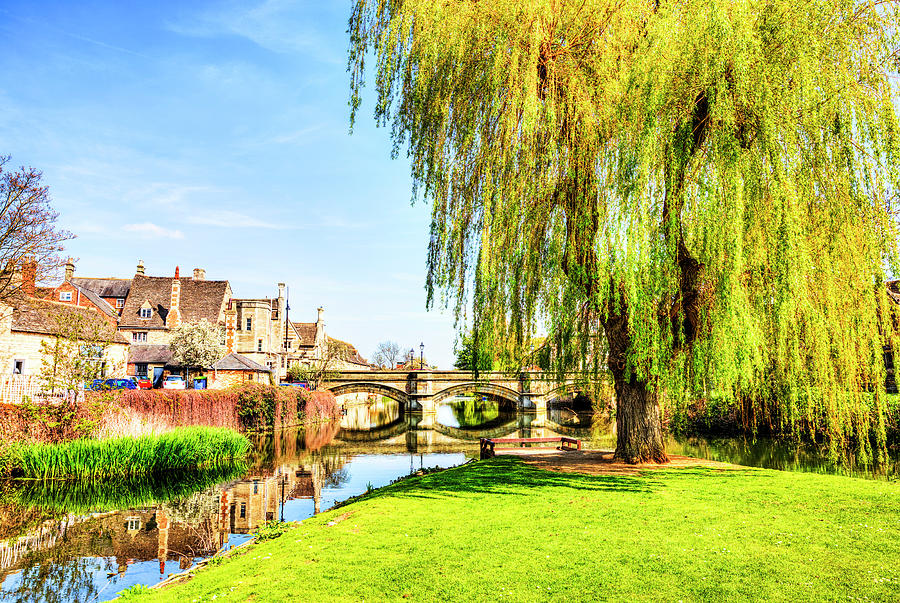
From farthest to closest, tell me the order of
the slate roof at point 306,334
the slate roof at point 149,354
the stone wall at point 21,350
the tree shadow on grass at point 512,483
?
1. the slate roof at point 306,334
2. the slate roof at point 149,354
3. the stone wall at point 21,350
4. the tree shadow on grass at point 512,483

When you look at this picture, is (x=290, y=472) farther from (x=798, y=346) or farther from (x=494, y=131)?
(x=798, y=346)

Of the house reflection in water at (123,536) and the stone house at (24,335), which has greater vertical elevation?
the stone house at (24,335)

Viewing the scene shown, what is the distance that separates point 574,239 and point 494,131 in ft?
8.94

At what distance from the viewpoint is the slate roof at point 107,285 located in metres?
55.4

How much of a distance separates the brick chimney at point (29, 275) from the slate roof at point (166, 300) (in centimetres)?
2624

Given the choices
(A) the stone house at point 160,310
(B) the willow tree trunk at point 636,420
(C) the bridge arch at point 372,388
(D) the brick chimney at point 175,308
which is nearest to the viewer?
(B) the willow tree trunk at point 636,420

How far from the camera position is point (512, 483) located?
35.9 ft

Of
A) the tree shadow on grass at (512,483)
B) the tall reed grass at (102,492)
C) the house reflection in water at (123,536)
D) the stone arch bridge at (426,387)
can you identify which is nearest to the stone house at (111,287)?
the stone arch bridge at (426,387)

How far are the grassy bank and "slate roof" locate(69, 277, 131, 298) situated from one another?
41.4 m

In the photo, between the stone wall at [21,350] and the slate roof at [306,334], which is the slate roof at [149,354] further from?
the slate roof at [306,334]

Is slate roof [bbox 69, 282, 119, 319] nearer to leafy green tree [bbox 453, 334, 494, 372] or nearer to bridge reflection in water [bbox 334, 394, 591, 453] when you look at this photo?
bridge reflection in water [bbox 334, 394, 591, 453]

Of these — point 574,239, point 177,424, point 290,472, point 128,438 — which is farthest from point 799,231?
point 177,424

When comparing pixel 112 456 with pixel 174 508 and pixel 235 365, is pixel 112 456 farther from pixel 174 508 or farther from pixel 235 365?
pixel 235 365

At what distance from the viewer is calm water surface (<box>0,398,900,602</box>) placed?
950 cm
